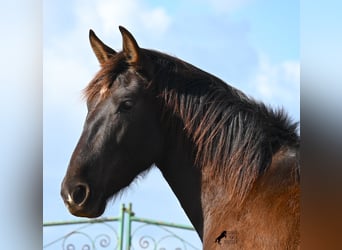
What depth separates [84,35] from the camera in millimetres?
1596

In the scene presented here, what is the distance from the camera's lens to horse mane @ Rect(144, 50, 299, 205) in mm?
1388

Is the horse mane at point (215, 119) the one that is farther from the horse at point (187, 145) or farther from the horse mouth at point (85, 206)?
the horse mouth at point (85, 206)

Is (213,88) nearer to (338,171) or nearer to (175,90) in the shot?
(175,90)

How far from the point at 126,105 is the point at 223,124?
239 mm

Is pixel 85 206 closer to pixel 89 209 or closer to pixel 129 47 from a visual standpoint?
pixel 89 209

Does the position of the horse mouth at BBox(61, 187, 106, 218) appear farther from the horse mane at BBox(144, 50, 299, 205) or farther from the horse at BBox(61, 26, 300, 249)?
the horse mane at BBox(144, 50, 299, 205)

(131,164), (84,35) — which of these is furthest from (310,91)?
(84,35)

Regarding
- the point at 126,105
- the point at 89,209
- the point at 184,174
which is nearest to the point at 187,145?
the point at 184,174

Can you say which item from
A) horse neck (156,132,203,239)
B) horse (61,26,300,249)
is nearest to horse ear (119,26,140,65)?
horse (61,26,300,249)

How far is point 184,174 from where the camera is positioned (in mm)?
1464

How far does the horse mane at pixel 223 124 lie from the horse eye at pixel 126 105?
0.26 ft

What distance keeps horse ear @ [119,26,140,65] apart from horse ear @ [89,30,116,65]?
0.23 ft

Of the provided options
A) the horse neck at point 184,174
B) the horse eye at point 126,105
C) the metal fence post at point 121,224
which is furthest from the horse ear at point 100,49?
the metal fence post at point 121,224

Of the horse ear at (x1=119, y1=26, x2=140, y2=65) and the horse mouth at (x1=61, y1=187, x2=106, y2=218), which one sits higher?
the horse ear at (x1=119, y1=26, x2=140, y2=65)
